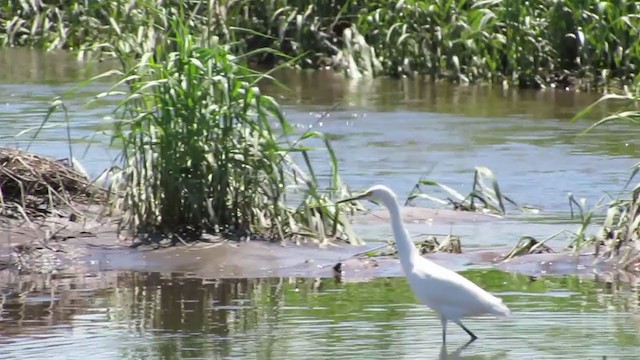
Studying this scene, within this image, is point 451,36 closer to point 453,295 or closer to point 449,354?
point 453,295

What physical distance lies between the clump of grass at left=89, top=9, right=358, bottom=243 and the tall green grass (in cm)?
705

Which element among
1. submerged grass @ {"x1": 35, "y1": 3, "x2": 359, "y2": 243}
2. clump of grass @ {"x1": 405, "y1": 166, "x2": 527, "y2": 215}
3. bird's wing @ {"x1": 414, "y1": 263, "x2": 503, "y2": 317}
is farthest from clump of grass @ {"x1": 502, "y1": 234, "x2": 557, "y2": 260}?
bird's wing @ {"x1": 414, "y1": 263, "x2": 503, "y2": 317}

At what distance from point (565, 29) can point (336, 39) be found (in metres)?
4.13

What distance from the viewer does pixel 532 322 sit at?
8102 mm

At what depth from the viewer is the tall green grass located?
19.5 meters

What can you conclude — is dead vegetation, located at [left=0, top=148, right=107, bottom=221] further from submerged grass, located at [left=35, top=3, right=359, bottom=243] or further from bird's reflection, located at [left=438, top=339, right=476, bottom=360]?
bird's reflection, located at [left=438, top=339, right=476, bottom=360]

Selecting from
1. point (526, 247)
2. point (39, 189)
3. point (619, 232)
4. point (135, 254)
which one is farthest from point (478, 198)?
point (39, 189)

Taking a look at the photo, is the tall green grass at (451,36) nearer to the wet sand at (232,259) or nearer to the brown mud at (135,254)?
the brown mud at (135,254)

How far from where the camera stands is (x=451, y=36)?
2055cm

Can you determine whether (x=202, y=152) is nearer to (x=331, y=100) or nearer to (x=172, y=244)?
(x=172, y=244)

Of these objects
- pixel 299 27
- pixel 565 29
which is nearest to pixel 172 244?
pixel 565 29

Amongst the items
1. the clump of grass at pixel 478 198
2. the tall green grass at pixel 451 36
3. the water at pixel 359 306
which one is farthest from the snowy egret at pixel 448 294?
the tall green grass at pixel 451 36

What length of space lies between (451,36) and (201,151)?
10.7 m

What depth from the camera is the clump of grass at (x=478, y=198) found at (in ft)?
40.0
